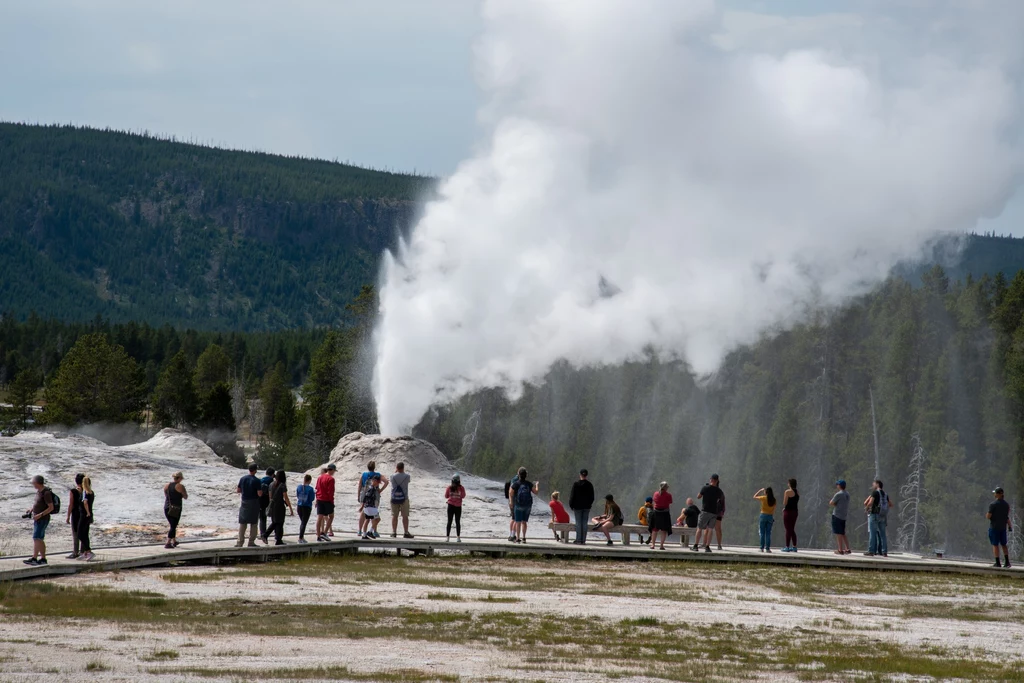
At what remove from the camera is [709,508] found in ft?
71.7

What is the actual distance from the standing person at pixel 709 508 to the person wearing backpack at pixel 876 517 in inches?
95.8

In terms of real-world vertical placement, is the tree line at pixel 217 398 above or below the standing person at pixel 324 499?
above

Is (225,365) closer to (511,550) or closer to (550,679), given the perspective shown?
(511,550)

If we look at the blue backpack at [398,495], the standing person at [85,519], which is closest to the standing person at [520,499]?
the blue backpack at [398,495]

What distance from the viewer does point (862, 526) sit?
4528cm

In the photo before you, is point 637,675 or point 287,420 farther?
point 287,420

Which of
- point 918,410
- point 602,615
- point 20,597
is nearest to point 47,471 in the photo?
point 20,597

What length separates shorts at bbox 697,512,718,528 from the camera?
865 inches

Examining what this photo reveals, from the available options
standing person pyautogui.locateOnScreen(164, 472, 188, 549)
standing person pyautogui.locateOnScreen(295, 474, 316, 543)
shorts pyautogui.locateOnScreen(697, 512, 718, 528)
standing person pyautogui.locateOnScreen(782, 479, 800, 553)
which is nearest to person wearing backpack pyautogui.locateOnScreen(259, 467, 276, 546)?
standing person pyautogui.locateOnScreen(295, 474, 316, 543)

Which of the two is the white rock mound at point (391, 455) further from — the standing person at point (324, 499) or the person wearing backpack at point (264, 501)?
the person wearing backpack at point (264, 501)

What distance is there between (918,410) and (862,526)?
6019 millimetres

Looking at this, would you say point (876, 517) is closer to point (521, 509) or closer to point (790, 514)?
point (790, 514)

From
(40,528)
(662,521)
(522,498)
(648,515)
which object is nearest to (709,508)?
(662,521)

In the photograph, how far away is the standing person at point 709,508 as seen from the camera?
851 inches
